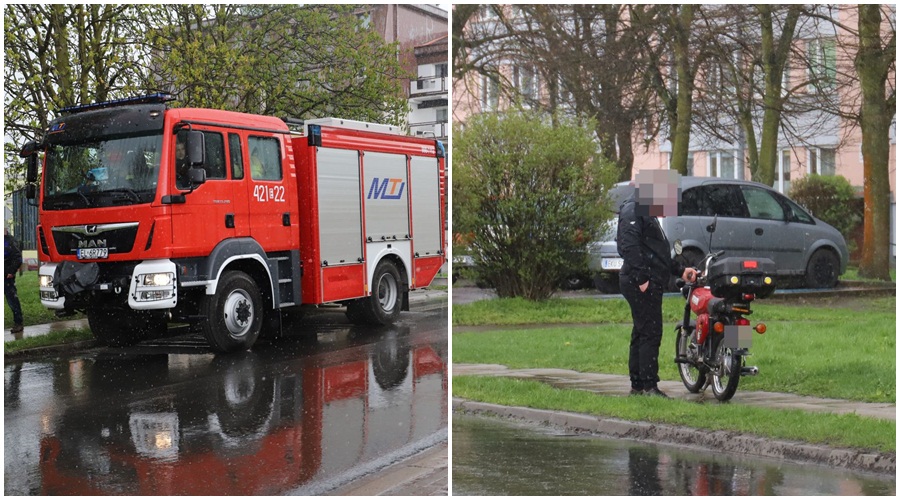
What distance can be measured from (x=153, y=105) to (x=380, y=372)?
10.9 feet

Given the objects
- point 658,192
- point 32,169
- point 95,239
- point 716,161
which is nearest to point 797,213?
point 716,161

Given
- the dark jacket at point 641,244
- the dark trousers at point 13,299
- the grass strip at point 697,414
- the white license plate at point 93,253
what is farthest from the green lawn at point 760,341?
the dark trousers at point 13,299

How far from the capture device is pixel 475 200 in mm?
8258

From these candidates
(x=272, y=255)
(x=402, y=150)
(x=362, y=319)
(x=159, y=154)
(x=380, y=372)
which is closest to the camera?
(x=380, y=372)

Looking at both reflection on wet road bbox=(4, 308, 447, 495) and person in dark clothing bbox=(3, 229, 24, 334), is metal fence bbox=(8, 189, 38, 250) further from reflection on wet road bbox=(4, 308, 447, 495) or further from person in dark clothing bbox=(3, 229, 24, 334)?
reflection on wet road bbox=(4, 308, 447, 495)

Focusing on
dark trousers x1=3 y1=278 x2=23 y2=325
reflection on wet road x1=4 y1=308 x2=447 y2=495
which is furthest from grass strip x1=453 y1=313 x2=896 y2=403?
dark trousers x1=3 y1=278 x2=23 y2=325

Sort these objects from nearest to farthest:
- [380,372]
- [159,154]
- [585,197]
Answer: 1. [585,197]
2. [380,372]
3. [159,154]

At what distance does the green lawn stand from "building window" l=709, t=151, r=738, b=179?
3.00 ft

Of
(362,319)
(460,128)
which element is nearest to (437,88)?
(460,128)

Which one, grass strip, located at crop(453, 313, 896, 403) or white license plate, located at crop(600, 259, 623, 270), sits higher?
white license plate, located at crop(600, 259, 623, 270)

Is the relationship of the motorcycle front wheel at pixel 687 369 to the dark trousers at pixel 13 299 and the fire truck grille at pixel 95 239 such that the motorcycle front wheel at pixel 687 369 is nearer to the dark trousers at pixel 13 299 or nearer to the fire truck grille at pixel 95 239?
the fire truck grille at pixel 95 239

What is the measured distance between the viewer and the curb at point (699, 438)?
4.97 meters

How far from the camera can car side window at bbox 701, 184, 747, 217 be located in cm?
672

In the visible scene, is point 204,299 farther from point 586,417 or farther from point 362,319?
point 586,417
